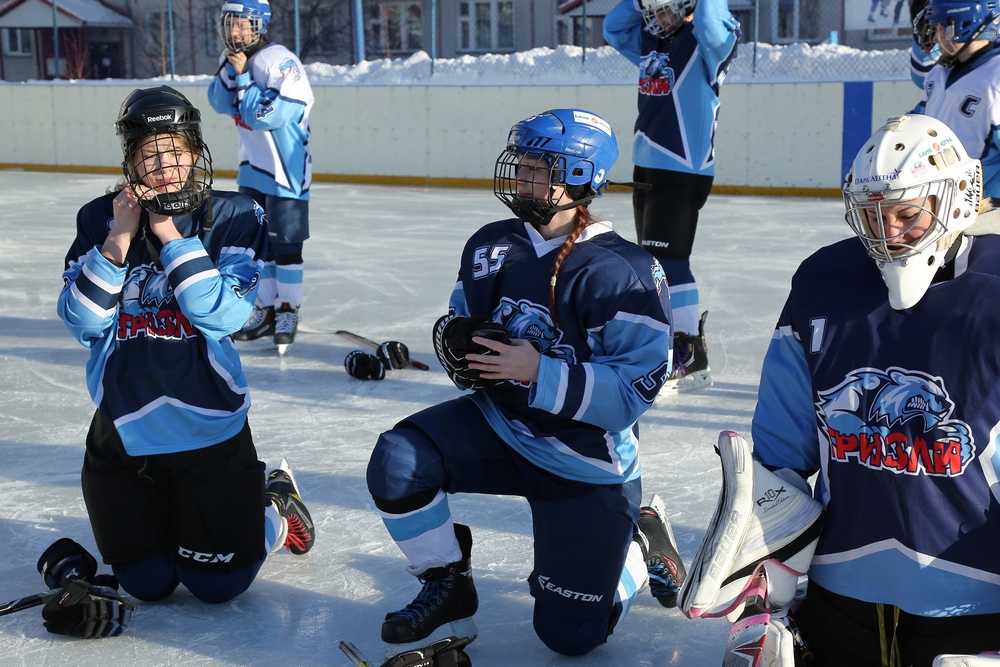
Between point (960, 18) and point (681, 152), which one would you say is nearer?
point (960, 18)

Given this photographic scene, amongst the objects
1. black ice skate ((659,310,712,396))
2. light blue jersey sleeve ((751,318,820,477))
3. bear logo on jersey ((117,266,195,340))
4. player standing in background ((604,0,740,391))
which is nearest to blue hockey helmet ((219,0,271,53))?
player standing in background ((604,0,740,391))

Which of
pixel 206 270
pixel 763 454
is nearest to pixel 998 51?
pixel 763 454

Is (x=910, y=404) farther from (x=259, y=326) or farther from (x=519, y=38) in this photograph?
(x=519, y=38)

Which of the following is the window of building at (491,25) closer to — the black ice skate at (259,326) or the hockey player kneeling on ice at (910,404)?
the black ice skate at (259,326)

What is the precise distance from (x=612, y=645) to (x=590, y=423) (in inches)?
17.8

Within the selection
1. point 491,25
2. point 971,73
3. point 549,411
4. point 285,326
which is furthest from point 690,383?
point 491,25

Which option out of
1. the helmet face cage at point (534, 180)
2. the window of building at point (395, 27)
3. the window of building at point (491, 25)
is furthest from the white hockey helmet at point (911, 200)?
the window of building at point (395, 27)

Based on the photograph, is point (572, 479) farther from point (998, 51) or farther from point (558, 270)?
point (998, 51)

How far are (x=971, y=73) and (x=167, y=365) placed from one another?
2.38 m

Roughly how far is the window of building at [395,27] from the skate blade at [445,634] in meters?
18.3

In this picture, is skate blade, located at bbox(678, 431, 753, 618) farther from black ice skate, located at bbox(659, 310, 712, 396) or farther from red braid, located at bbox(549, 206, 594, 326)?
black ice skate, located at bbox(659, 310, 712, 396)

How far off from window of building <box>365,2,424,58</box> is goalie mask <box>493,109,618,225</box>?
18.1m

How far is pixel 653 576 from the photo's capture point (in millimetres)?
2359

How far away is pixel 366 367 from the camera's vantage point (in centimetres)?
434
